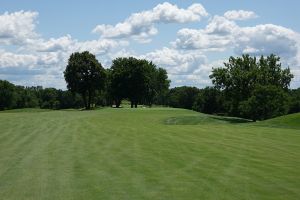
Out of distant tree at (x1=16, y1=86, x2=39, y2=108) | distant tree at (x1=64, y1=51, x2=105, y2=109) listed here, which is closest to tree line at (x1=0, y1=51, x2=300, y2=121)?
distant tree at (x1=64, y1=51, x2=105, y2=109)

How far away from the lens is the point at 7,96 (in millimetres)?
166875

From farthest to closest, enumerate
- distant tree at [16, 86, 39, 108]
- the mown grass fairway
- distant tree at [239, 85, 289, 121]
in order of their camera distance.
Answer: distant tree at [16, 86, 39, 108] < distant tree at [239, 85, 289, 121] < the mown grass fairway

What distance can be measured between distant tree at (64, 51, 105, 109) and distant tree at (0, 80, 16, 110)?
7014 centimetres

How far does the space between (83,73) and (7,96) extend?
2961 inches

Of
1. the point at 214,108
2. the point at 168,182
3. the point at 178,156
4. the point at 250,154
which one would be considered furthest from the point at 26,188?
the point at 214,108

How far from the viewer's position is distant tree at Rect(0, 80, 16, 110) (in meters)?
165

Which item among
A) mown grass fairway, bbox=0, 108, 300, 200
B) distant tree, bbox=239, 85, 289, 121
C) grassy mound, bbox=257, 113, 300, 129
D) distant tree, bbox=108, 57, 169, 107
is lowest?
mown grass fairway, bbox=0, 108, 300, 200

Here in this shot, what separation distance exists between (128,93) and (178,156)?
105256 mm

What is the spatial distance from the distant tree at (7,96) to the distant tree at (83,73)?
230ft

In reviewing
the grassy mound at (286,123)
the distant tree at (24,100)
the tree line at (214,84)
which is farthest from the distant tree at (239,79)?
the distant tree at (24,100)

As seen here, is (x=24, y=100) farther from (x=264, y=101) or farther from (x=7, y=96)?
(x=264, y=101)

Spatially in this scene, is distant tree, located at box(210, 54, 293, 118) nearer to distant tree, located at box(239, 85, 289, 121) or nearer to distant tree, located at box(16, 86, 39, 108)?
distant tree, located at box(239, 85, 289, 121)

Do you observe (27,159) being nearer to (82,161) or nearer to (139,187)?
(82,161)

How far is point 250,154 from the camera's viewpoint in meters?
20.0
